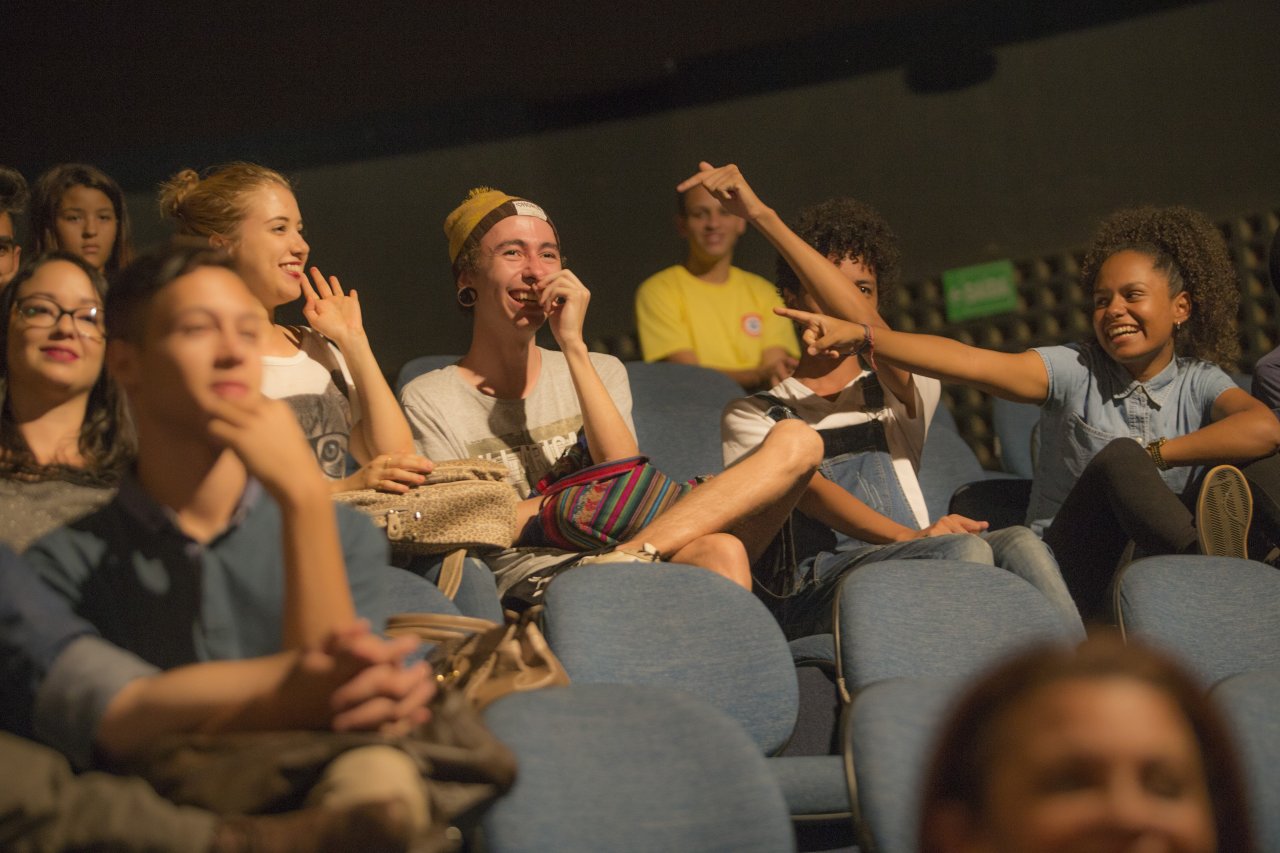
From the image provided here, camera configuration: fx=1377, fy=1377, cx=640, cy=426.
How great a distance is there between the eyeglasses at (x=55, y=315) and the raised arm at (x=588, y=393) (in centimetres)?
95

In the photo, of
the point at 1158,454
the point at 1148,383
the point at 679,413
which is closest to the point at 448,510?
the point at 679,413

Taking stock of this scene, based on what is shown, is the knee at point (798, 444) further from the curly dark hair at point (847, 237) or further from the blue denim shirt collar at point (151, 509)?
the blue denim shirt collar at point (151, 509)

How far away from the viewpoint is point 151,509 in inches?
52.1

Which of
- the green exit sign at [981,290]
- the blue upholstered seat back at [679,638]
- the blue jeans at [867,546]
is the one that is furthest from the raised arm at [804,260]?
the green exit sign at [981,290]

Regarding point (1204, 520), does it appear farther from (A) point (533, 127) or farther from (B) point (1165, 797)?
(A) point (533, 127)

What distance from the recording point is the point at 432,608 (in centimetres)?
180

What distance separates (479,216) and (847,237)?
86 centimetres

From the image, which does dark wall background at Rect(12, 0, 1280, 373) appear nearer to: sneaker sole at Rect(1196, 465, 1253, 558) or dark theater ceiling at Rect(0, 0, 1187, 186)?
dark theater ceiling at Rect(0, 0, 1187, 186)

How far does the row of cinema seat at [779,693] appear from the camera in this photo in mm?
1410

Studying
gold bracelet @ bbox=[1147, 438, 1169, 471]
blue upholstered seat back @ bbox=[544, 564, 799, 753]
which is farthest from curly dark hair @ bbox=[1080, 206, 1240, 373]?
blue upholstered seat back @ bbox=[544, 564, 799, 753]

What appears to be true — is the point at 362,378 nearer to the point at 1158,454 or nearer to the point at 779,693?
the point at 779,693

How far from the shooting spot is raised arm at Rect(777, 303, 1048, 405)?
8.34ft

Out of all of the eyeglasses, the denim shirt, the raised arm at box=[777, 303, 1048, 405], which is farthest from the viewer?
the denim shirt

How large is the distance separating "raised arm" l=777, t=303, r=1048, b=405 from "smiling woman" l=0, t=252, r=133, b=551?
49.1 inches
